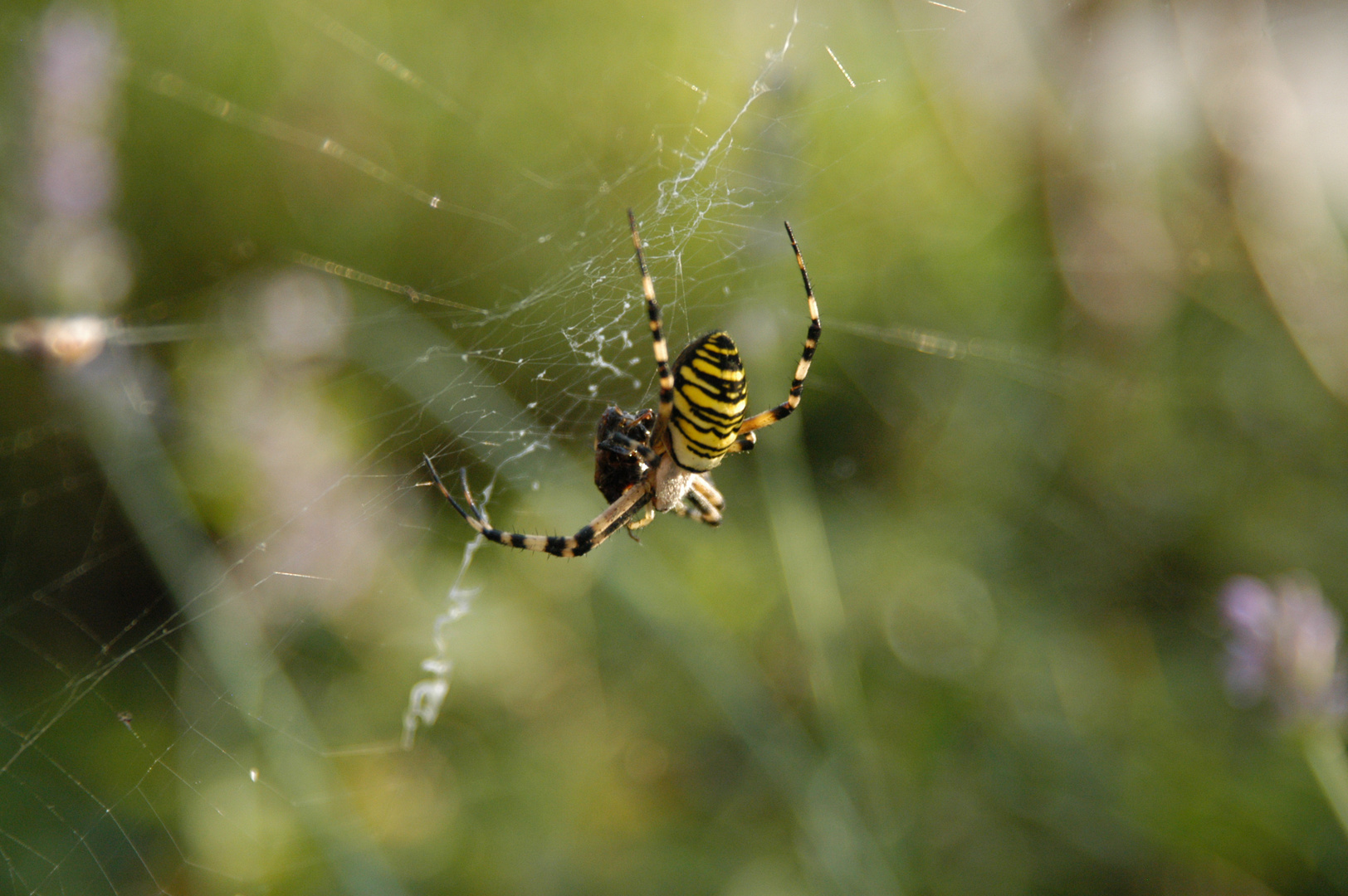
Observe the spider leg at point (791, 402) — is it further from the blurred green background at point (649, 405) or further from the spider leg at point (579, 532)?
the spider leg at point (579, 532)

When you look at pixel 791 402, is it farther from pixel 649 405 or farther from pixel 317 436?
pixel 317 436

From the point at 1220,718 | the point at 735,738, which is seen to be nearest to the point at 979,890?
the point at 735,738

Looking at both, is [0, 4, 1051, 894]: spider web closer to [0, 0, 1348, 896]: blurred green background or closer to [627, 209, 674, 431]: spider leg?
[0, 0, 1348, 896]: blurred green background

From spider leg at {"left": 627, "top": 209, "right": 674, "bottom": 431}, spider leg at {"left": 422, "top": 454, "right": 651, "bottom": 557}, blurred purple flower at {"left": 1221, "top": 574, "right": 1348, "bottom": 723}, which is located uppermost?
spider leg at {"left": 627, "top": 209, "right": 674, "bottom": 431}

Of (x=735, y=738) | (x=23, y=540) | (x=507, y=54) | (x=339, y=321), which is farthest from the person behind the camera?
(x=507, y=54)

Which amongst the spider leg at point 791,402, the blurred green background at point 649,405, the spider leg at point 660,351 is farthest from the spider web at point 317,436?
the spider leg at point 660,351

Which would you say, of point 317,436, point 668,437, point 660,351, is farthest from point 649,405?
point 317,436

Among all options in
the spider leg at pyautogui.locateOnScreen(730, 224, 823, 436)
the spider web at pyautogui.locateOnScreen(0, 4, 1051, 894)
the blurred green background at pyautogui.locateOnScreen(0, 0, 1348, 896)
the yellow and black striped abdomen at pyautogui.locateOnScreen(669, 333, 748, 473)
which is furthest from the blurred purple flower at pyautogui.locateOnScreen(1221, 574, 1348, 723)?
the yellow and black striped abdomen at pyautogui.locateOnScreen(669, 333, 748, 473)

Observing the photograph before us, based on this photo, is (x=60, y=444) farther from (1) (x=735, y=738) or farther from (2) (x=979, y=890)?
(2) (x=979, y=890)
